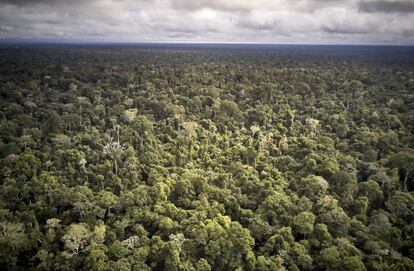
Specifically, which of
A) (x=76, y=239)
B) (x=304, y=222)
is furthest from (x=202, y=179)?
(x=76, y=239)

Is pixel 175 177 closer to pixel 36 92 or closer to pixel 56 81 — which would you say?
pixel 36 92

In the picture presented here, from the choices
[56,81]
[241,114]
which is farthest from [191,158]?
[56,81]

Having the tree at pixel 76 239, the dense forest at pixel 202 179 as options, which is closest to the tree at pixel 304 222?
the dense forest at pixel 202 179

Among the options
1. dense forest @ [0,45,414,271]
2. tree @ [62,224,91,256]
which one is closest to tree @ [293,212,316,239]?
dense forest @ [0,45,414,271]

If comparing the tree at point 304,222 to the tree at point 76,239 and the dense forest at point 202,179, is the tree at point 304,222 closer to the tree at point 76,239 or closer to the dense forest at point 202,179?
the dense forest at point 202,179

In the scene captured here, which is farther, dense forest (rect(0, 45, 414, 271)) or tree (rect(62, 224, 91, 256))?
dense forest (rect(0, 45, 414, 271))

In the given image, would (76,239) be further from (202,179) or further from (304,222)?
(304,222)

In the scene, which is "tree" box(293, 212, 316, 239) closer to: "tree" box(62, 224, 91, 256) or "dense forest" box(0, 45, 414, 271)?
"dense forest" box(0, 45, 414, 271)

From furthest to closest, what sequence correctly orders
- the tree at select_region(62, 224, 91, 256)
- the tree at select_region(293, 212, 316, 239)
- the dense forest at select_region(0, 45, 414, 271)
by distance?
the tree at select_region(293, 212, 316, 239) → the dense forest at select_region(0, 45, 414, 271) → the tree at select_region(62, 224, 91, 256)
